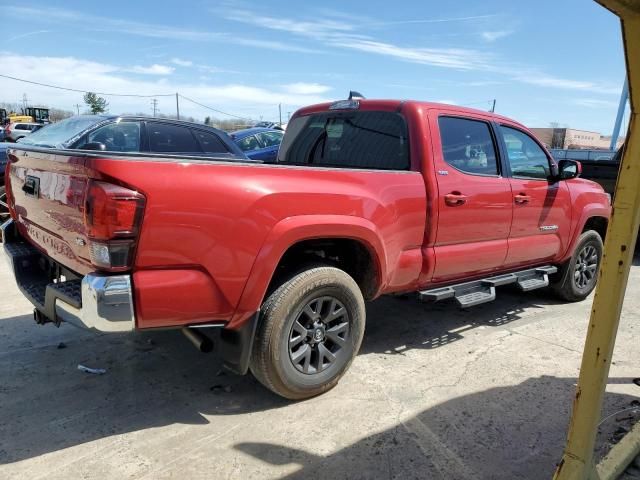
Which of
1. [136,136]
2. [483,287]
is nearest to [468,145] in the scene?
[483,287]

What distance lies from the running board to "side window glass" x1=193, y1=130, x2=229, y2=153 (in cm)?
471

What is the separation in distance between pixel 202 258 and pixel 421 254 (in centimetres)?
185

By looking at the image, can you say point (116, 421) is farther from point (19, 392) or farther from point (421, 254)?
point (421, 254)

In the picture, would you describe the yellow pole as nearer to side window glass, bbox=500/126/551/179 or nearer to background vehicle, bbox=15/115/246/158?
side window glass, bbox=500/126/551/179

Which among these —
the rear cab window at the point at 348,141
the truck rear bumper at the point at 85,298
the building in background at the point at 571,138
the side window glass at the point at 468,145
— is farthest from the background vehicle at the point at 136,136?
the building in background at the point at 571,138

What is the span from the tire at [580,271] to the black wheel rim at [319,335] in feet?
10.8

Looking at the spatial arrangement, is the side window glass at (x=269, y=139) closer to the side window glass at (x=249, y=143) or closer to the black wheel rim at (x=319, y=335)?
the side window glass at (x=249, y=143)

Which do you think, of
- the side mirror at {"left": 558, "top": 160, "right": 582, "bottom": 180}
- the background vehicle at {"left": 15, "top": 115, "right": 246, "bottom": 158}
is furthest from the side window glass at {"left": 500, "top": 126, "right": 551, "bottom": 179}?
the background vehicle at {"left": 15, "top": 115, "right": 246, "bottom": 158}

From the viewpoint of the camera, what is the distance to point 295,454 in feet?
9.01

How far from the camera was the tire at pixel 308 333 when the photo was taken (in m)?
3.03

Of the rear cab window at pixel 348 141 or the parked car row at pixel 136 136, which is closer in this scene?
the rear cab window at pixel 348 141

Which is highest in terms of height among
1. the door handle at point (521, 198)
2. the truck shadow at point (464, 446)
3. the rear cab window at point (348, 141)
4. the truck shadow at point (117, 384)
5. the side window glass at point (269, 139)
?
the rear cab window at point (348, 141)

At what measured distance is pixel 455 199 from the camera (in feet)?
13.1

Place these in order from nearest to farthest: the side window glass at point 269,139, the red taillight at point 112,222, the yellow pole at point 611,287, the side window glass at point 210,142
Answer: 1. the yellow pole at point 611,287
2. the red taillight at point 112,222
3. the side window glass at point 210,142
4. the side window glass at point 269,139
